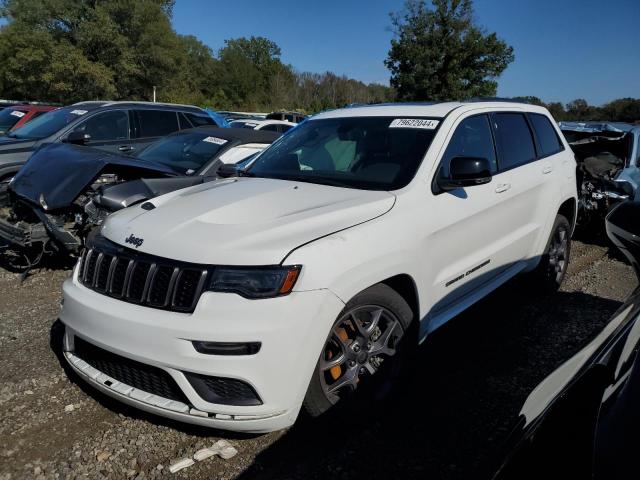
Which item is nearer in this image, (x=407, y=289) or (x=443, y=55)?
(x=407, y=289)

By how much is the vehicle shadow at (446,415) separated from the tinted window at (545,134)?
1633mm

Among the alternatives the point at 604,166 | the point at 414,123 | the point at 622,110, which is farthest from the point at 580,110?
the point at 414,123

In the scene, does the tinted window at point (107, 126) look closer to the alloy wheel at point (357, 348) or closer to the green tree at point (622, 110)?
the alloy wheel at point (357, 348)

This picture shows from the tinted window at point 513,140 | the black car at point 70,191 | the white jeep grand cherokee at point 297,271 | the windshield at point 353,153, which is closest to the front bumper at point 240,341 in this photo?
the white jeep grand cherokee at point 297,271

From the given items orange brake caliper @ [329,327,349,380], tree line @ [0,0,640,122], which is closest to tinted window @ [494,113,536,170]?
orange brake caliper @ [329,327,349,380]

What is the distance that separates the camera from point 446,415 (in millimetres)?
3076

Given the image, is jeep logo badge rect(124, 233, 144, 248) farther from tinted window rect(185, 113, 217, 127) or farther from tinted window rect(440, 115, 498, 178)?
tinted window rect(185, 113, 217, 127)

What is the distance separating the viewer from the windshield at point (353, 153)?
3.31 metres

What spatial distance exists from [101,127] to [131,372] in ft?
22.4

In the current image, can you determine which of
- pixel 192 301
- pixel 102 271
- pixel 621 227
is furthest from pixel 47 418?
pixel 621 227

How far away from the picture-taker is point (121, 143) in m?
8.39

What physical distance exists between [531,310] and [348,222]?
2850mm

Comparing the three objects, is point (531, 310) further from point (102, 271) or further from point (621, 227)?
point (102, 271)

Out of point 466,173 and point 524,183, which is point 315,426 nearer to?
point 466,173
